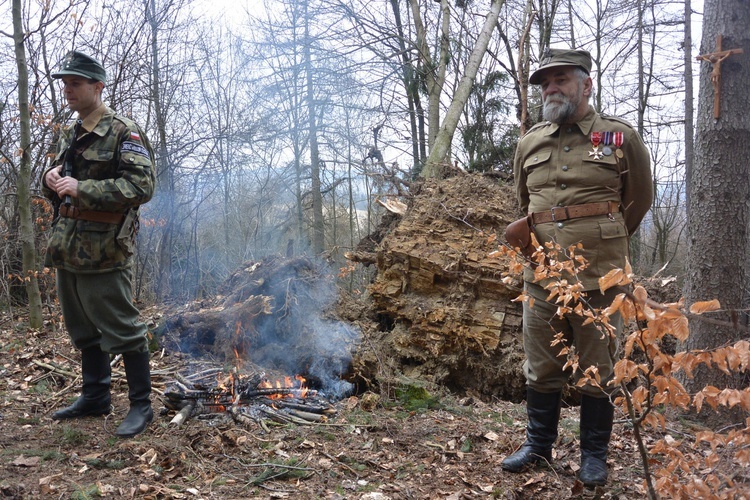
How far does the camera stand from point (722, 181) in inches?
155

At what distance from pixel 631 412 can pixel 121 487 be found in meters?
2.58

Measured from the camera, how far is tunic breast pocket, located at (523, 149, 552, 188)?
11.0 ft

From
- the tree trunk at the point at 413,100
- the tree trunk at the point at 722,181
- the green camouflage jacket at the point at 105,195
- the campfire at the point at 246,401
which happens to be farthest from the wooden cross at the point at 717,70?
the tree trunk at the point at 413,100

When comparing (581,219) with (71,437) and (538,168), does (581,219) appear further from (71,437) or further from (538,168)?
(71,437)

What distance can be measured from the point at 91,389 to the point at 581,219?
356 centimetres

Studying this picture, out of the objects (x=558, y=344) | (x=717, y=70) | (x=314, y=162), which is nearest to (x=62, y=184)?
(x=558, y=344)

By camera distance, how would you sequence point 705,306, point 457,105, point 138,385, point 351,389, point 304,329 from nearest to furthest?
point 705,306 < point 138,385 < point 351,389 < point 304,329 < point 457,105

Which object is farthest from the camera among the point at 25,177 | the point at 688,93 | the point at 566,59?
the point at 688,93

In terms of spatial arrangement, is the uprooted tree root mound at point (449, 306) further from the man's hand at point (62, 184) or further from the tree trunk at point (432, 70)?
the tree trunk at point (432, 70)

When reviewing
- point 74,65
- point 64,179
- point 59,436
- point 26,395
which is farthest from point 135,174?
point 26,395

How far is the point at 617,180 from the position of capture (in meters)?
3.18

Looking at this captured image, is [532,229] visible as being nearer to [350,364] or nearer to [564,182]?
[564,182]

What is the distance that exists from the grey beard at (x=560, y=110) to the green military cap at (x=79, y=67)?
9.90 ft

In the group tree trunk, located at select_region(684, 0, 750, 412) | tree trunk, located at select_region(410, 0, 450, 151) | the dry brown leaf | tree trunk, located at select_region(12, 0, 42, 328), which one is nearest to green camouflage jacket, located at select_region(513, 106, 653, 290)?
tree trunk, located at select_region(684, 0, 750, 412)
